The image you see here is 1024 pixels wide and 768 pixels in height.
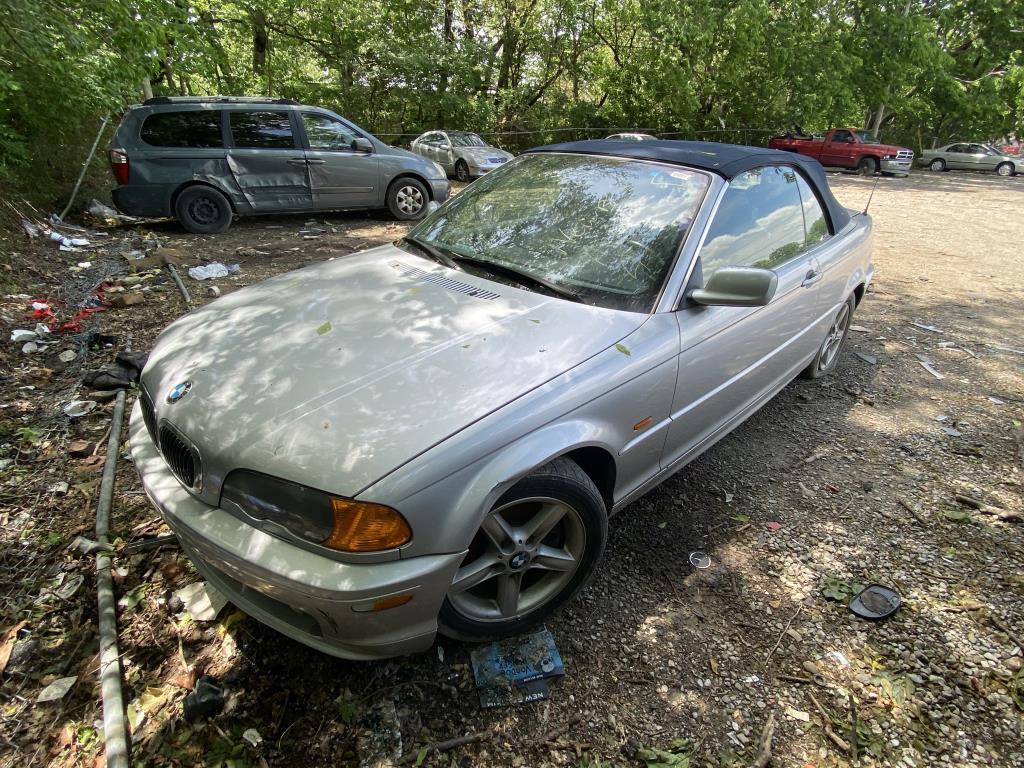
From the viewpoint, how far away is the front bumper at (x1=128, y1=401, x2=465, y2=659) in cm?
162

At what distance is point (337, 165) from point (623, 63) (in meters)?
18.9

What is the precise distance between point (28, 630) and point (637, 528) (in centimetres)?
251

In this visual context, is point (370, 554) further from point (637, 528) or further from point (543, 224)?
point (543, 224)

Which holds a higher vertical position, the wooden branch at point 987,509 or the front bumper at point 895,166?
the front bumper at point 895,166

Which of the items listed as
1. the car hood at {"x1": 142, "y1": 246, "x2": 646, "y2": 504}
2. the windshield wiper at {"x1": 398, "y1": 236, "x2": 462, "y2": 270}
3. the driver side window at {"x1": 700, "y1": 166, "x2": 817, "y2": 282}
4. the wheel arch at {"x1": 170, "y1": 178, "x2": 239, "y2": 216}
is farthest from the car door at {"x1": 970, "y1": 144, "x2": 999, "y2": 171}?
the car hood at {"x1": 142, "y1": 246, "x2": 646, "y2": 504}

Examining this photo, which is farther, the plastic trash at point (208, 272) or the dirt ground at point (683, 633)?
the plastic trash at point (208, 272)

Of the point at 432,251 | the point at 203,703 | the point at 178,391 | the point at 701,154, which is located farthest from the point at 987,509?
the point at 178,391

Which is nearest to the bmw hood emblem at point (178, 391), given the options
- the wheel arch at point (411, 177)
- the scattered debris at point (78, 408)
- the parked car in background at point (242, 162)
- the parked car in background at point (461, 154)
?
the scattered debris at point (78, 408)

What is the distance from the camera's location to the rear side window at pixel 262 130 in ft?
25.5

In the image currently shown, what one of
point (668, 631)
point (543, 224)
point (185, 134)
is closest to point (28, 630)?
point (668, 631)

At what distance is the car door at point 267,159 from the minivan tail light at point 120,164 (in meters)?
1.17

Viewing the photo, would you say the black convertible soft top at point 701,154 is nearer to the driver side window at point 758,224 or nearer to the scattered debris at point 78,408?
the driver side window at point 758,224

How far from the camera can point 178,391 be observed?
2.01 metres

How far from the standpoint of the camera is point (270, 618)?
1840 millimetres
